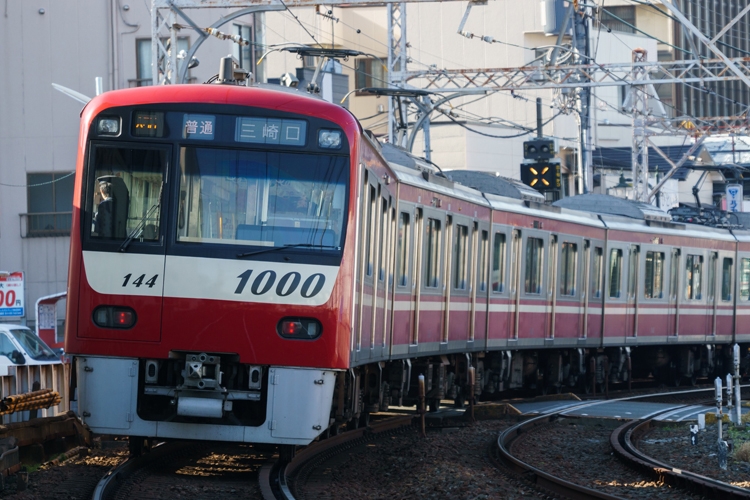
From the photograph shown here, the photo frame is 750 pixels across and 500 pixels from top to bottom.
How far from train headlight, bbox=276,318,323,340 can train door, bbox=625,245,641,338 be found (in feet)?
40.3

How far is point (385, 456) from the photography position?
10867mm

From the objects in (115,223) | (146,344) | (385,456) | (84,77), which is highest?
(84,77)

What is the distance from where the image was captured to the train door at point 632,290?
20.2 meters

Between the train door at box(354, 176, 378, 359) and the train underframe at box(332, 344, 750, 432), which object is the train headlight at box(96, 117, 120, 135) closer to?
the train door at box(354, 176, 378, 359)

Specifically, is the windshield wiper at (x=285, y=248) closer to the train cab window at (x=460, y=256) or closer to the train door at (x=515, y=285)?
the train cab window at (x=460, y=256)

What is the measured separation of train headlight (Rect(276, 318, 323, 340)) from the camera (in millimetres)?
8609

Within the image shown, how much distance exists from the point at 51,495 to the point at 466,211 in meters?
7.51

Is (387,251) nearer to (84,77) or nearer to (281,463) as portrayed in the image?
(281,463)

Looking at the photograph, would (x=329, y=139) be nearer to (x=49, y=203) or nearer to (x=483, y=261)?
(x=483, y=261)

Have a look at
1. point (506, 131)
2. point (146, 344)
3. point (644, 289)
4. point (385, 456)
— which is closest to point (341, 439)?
point (385, 456)

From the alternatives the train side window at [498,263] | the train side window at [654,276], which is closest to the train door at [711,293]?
the train side window at [654,276]

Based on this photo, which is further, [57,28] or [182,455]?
[57,28]

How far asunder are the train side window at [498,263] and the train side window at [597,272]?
3.24 m

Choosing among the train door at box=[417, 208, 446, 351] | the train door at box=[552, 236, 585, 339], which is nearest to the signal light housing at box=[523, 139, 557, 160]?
the train door at box=[552, 236, 585, 339]
